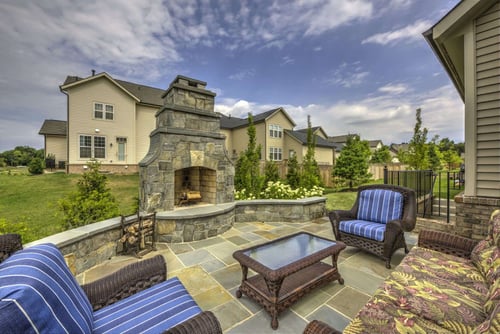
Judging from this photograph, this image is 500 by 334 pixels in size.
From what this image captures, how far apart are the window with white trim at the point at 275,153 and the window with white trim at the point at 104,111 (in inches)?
494

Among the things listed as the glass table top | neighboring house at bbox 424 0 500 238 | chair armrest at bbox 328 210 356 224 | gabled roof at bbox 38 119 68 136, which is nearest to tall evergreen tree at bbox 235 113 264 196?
chair armrest at bbox 328 210 356 224

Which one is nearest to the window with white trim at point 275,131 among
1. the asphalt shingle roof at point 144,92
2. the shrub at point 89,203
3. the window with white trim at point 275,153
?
the window with white trim at point 275,153

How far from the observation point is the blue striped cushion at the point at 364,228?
3290mm

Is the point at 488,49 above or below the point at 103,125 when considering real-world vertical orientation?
below

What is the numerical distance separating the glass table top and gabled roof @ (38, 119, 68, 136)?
18570mm

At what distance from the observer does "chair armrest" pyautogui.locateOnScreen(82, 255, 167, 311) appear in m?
1.62

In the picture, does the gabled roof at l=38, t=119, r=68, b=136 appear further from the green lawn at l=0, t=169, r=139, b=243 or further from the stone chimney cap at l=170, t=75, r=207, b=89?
the stone chimney cap at l=170, t=75, r=207, b=89

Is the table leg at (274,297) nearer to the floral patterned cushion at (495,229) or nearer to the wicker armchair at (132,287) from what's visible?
the wicker armchair at (132,287)

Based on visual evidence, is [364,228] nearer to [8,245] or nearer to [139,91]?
[8,245]

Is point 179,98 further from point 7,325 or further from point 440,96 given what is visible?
point 440,96

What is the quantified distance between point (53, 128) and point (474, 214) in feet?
73.1

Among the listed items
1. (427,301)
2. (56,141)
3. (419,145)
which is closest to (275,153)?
(419,145)

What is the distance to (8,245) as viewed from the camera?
1.75 meters

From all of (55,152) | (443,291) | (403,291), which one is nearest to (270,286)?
(403,291)
